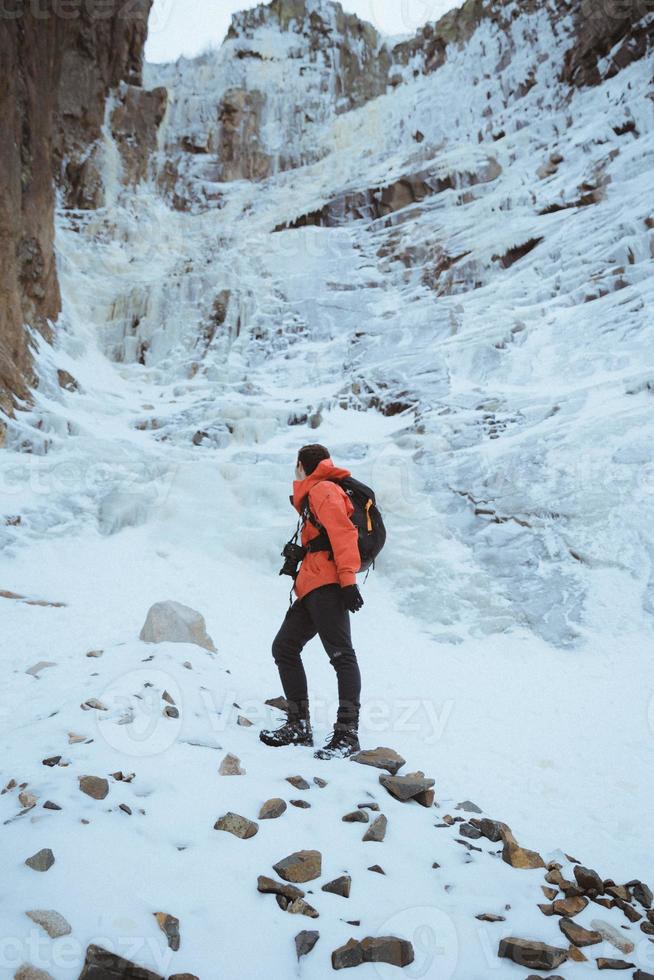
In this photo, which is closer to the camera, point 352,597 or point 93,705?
point 352,597

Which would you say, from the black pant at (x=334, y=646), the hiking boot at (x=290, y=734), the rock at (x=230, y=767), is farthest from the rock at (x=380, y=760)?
the rock at (x=230, y=767)

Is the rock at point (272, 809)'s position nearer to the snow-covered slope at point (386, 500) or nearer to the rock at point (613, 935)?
the snow-covered slope at point (386, 500)

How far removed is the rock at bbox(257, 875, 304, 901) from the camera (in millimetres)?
2090

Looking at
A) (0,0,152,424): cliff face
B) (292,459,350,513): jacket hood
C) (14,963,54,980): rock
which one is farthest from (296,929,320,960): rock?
(0,0,152,424): cliff face

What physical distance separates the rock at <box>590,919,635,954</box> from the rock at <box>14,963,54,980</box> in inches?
70.7

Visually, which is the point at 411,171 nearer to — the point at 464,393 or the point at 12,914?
the point at 464,393

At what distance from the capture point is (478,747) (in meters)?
4.68

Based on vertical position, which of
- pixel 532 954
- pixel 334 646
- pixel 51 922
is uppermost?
pixel 334 646

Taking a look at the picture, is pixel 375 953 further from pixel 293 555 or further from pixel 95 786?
pixel 293 555

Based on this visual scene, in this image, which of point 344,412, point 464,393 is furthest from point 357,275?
point 464,393

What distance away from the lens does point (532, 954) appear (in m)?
1.92

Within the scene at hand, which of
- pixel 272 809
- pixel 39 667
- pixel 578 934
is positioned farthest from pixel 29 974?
pixel 39 667

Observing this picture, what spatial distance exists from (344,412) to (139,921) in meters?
13.1

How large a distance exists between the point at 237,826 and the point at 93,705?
1508 millimetres
